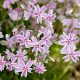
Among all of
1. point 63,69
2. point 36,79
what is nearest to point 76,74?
point 63,69

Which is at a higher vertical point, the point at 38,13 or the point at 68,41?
the point at 38,13

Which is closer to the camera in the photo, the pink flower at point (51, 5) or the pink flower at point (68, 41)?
the pink flower at point (68, 41)

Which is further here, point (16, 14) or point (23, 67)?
point (16, 14)

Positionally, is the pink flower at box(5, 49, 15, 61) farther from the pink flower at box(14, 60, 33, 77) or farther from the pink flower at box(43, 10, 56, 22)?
the pink flower at box(43, 10, 56, 22)

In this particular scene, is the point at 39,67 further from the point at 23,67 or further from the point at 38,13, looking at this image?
the point at 38,13

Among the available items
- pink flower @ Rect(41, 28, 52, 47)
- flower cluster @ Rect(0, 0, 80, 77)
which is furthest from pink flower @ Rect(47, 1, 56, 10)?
pink flower @ Rect(41, 28, 52, 47)

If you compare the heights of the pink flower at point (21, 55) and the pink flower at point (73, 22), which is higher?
the pink flower at point (73, 22)

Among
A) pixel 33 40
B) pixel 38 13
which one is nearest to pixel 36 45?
pixel 33 40

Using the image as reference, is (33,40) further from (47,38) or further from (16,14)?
(16,14)

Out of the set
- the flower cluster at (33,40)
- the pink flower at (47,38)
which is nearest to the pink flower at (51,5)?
the flower cluster at (33,40)

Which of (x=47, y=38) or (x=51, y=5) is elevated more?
(x=51, y=5)

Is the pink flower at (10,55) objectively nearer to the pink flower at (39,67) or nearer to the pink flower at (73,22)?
the pink flower at (39,67)

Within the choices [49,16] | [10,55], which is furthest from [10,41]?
[49,16]
